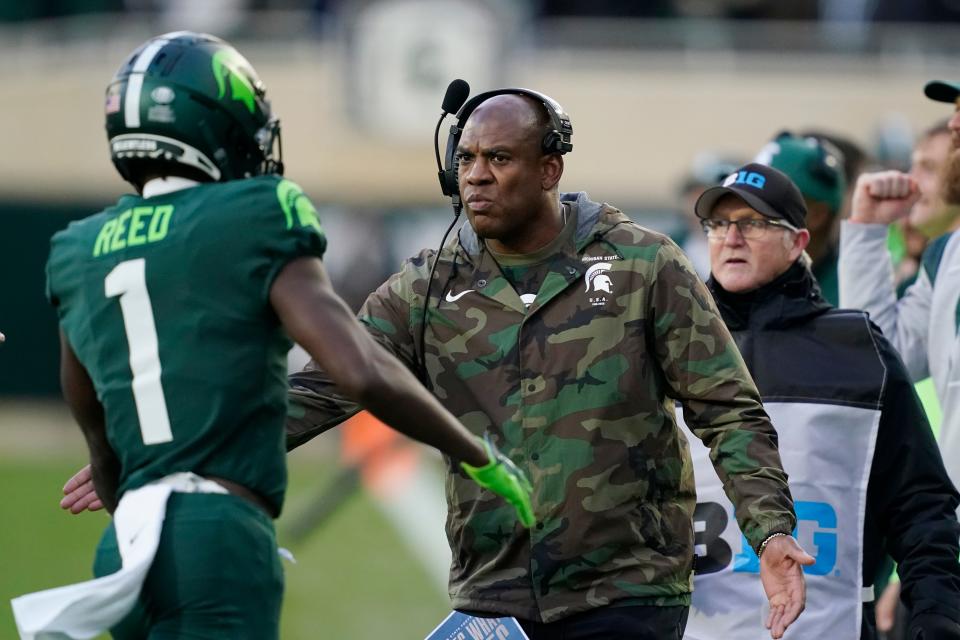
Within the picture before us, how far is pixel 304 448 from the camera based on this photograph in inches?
756

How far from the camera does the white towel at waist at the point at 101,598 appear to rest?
11.5 feet

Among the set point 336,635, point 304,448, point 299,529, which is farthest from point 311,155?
point 336,635

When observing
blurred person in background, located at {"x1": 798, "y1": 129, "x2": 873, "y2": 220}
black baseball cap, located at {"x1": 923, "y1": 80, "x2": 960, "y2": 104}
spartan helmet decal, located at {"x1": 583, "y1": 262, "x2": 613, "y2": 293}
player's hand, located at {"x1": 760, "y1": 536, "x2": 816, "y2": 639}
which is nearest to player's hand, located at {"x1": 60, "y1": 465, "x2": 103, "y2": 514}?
spartan helmet decal, located at {"x1": 583, "y1": 262, "x2": 613, "y2": 293}

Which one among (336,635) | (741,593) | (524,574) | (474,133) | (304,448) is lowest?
(304,448)

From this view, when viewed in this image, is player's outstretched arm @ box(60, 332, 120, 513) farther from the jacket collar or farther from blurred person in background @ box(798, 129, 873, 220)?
blurred person in background @ box(798, 129, 873, 220)

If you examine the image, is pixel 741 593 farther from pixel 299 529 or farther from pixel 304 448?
pixel 304 448

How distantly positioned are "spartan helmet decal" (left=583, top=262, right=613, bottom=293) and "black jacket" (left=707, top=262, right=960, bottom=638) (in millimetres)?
808

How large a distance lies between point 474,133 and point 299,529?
360 inches

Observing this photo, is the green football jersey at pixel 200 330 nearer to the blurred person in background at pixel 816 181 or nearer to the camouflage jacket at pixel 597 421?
the camouflage jacket at pixel 597 421

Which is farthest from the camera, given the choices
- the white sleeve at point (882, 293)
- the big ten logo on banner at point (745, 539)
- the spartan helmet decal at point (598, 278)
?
the white sleeve at point (882, 293)

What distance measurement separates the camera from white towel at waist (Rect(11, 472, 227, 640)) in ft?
11.5

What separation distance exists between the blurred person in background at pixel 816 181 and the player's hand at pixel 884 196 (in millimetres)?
198

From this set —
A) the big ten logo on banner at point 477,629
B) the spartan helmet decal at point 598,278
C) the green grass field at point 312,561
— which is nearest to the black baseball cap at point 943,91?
the spartan helmet decal at point 598,278

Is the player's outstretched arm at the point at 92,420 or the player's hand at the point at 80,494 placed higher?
the player's outstretched arm at the point at 92,420
